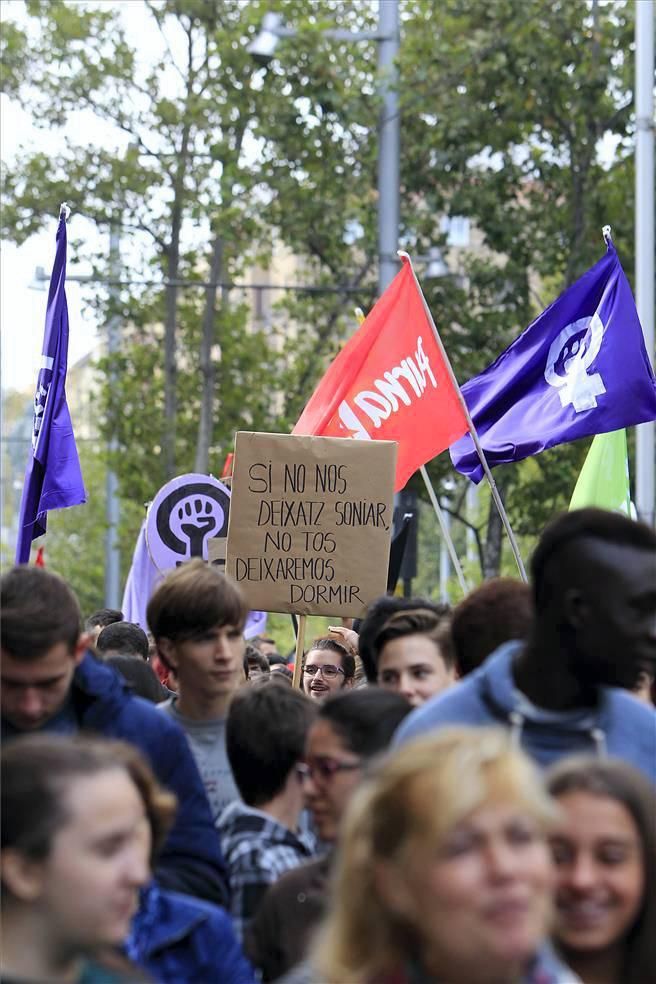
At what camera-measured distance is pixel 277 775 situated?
455cm

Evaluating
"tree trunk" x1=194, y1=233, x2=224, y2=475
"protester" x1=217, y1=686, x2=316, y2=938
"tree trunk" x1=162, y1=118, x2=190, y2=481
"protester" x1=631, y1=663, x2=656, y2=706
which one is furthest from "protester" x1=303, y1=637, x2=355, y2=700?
"tree trunk" x1=162, y1=118, x2=190, y2=481

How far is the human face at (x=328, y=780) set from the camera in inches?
156

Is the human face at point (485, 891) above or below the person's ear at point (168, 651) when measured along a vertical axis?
below

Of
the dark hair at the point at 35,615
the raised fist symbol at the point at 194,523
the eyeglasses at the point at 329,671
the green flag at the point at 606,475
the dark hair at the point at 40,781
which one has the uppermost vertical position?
the green flag at the point at 606,475

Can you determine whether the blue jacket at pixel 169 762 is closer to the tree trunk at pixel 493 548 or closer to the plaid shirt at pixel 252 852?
the plaid shirt at pixel 252 852

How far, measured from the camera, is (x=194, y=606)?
16.3ft

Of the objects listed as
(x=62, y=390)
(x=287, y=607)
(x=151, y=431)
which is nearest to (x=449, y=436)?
(x=287, y=607)

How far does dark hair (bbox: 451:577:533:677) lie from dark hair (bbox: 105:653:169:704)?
1.48 metres

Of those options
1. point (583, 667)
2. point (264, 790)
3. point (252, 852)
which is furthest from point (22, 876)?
point (264, 790)

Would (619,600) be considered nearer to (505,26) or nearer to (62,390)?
(62,390)

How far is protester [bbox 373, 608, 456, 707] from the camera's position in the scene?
5102mm

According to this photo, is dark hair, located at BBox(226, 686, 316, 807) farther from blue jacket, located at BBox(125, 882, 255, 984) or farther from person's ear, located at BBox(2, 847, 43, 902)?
person's ear, located at BBox(2, 847, 43, 902)

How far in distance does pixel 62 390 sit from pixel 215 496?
205cm

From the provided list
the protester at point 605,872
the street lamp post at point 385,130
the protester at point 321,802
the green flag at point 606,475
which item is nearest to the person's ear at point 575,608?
the protester at point 605,872
